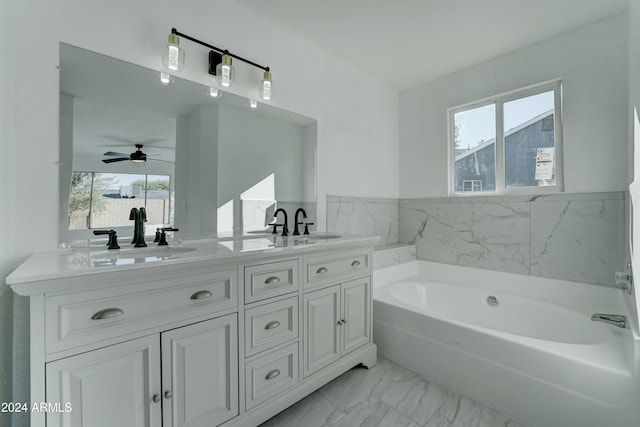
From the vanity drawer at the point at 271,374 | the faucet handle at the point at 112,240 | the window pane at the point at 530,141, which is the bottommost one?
the vanity drawer at the point at 271,374

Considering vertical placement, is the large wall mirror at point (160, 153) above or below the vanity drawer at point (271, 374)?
above

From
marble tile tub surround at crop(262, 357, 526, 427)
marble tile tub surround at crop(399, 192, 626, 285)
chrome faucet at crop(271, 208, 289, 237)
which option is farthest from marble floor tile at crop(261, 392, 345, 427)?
marble tile tub surround at crop(399, 192, 626, 285)

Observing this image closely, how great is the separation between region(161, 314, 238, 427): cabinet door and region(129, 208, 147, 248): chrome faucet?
0.62m

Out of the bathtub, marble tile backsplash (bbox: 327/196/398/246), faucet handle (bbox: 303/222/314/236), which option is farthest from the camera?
marble tile backsplash (bbox: 327/196/398/246)

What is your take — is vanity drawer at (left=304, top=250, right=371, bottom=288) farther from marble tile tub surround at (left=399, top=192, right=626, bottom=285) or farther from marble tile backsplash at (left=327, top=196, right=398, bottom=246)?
marble tile tub surround at (left=399, top=192, right=626, bottom=285)

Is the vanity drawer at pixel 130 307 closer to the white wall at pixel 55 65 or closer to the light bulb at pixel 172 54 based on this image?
the white wall at pixel 55 65

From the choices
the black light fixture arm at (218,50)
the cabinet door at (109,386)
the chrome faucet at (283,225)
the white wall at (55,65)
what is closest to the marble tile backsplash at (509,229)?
the chrome faucet at (283,225)

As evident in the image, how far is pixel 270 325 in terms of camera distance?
1.43 meters

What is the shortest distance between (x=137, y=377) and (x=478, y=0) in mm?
2739

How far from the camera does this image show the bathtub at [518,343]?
132 cm

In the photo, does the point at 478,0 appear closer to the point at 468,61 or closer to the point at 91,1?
the point at 468,61

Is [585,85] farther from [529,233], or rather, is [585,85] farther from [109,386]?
[109,386]

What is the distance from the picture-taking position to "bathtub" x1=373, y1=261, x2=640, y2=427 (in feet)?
4.32

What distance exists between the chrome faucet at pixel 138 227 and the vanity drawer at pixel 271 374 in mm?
843
